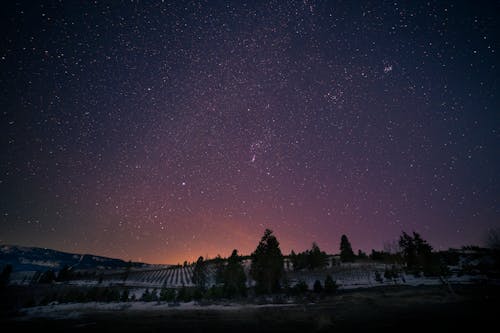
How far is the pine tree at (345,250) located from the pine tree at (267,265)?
180 feet

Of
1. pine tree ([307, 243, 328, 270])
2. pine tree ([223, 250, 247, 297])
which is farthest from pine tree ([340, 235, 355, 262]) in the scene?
pine tree ([223, 250, 247, 297])

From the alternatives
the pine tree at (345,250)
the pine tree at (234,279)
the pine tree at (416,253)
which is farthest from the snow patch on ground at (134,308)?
the pine tree at (345,250)

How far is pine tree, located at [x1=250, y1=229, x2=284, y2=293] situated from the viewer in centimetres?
5809

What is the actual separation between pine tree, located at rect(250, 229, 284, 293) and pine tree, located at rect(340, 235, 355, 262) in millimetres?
54954

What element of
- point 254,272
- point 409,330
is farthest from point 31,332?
point 254,272

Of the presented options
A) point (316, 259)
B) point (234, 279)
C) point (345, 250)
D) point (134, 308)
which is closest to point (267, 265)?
point (234, 279)

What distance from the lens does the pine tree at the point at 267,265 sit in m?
58.1

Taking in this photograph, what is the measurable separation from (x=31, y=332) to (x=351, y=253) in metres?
106

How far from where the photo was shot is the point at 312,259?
91.1 meters

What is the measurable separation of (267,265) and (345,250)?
200 ft

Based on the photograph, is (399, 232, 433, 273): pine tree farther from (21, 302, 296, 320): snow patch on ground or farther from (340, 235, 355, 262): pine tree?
(21, 302, 296, 320): snow patch on ground

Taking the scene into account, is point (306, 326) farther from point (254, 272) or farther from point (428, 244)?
point (428, 244)

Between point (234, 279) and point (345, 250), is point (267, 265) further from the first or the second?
point (345, 250)

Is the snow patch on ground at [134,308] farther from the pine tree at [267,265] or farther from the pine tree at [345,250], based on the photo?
the pine tree at [345,250]
